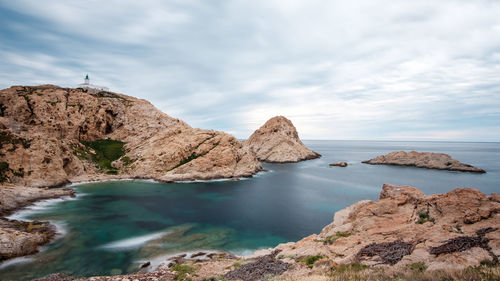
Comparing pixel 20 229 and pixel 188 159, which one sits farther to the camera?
pixel 188 159

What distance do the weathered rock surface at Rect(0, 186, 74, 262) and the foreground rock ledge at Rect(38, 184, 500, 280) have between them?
12.5 metres

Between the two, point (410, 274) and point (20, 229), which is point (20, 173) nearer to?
point (20, 229)

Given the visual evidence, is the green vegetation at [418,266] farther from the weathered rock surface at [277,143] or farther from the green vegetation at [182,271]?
the weathered rock surface at [277,143]

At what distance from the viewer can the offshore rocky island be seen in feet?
36.5

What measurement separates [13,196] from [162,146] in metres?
37.5

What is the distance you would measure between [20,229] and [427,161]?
373ft

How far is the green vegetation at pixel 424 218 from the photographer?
14.0 m

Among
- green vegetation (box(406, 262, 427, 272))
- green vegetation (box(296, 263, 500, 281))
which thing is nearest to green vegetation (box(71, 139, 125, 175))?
green vegetation (box(296, 263, 500, 281))

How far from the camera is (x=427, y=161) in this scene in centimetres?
9100

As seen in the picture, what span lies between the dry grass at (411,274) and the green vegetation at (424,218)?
6765 mm

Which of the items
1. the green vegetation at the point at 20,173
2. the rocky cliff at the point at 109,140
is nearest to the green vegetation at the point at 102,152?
the rocky cliff at the point at 109,140

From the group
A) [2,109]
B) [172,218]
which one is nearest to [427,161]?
[172,218]

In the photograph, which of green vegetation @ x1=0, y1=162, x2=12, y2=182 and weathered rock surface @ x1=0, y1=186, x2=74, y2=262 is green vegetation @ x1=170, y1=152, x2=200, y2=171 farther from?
green vegetation @ x1=0, y1=162, x2=12, y2=182

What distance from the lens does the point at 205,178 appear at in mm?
65938
